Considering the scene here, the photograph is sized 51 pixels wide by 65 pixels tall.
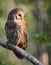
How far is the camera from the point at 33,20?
14.1 meters

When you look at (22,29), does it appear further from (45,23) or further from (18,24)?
(45,23)

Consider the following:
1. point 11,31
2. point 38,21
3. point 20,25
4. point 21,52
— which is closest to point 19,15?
point 20,25

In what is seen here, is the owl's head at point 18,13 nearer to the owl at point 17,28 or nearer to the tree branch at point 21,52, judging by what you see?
the owl at point 17,28

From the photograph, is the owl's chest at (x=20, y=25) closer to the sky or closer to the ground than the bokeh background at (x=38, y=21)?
closer to the sky

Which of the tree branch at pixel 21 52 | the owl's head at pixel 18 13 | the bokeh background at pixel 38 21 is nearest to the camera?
the tree branch at pixel 21 52

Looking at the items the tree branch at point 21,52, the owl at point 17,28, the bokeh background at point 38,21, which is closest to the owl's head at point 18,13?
the owl at point 17,28

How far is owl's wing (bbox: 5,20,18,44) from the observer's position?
622 cm

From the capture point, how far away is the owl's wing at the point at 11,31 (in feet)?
20.4

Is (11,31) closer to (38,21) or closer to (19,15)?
(19,15)

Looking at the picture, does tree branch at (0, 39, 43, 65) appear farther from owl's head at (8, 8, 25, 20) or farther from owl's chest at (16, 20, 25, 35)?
owl's head at (8, 8, 25, 20)

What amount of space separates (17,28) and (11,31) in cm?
12

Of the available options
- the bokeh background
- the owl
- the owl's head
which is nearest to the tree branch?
the owl

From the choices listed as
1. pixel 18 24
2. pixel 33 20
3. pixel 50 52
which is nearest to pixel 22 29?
pixel 18 24

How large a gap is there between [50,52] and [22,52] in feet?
17.3
